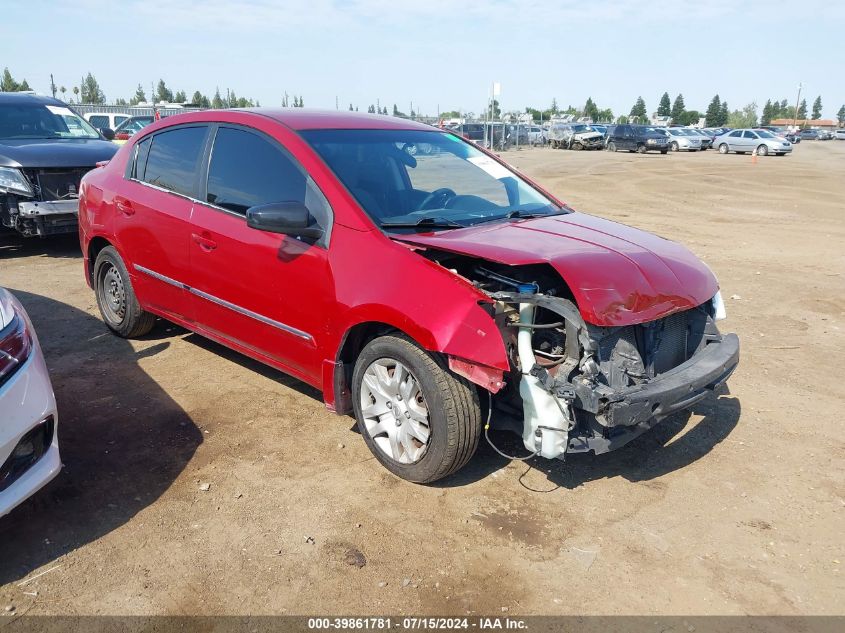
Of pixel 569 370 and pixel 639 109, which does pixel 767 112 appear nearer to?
pixel 639 109

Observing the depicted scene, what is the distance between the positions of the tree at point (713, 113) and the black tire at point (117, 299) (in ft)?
413

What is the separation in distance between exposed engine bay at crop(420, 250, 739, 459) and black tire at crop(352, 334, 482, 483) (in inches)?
8.7

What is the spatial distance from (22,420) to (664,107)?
140138 millimetres

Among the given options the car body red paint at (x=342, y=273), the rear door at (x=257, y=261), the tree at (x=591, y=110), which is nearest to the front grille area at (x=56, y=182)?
the car body red paint at (x=342, y=273)

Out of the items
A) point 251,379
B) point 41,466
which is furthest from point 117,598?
point 251,379

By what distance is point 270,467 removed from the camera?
3684 mm

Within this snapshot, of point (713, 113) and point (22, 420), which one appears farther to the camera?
point (713, 113)

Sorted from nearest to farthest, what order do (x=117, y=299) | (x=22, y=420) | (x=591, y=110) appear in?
1. (x=22, y=420)
2. (x=117, y=299)
3. (x=591, y=110)

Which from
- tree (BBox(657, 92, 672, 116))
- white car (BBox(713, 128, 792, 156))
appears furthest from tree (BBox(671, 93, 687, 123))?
white car (BBox(713, 128, 792, 156))

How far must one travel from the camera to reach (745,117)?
120 m

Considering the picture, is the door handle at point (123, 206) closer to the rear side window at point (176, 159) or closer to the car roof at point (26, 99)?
the rear side window at point (176, 159)

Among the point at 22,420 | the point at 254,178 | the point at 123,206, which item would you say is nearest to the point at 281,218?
the point at 254,178

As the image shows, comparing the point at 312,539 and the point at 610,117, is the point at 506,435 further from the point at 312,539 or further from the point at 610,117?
the point at 610,117

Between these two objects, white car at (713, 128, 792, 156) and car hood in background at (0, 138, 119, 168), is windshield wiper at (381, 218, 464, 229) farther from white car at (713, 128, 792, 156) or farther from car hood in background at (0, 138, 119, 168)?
white car at (713, 128, 792, 156)
